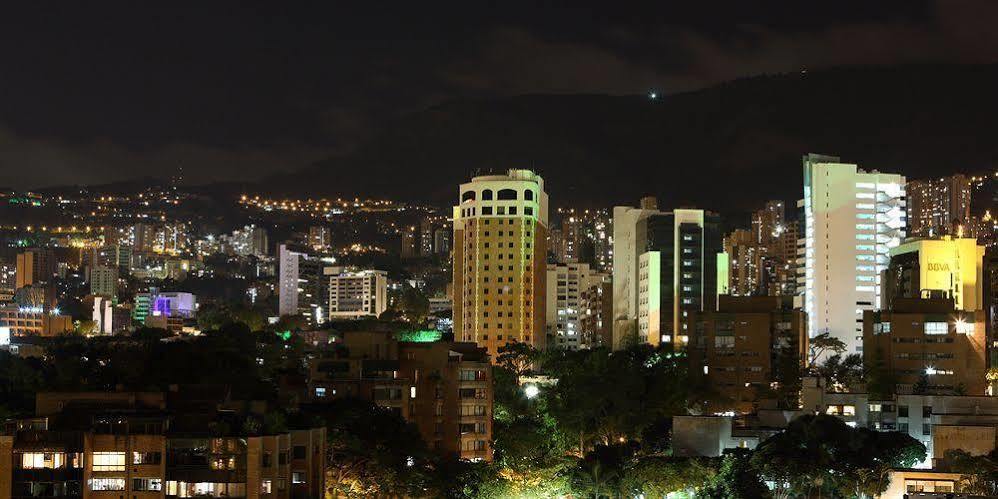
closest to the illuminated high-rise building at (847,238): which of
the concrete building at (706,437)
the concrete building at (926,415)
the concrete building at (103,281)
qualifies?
the concrete building at (926,415)

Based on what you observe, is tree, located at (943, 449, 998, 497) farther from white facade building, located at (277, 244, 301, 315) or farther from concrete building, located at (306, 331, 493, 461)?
white facade building, located at (277, 244, 301, 315)

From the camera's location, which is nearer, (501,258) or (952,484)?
(952,484)

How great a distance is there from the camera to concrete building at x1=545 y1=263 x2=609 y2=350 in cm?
8169

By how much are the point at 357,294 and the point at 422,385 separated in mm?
60254

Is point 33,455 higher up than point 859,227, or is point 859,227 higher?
point 859,227

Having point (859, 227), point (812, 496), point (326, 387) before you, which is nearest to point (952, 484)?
point (812, 496)

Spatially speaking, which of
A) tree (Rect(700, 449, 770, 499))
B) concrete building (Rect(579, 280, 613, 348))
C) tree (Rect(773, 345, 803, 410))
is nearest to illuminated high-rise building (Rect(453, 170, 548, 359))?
concrete building (Rect(579, 280, 613, 348))

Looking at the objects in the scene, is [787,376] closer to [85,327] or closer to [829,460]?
[829,460]

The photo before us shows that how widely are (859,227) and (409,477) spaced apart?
37.2 m

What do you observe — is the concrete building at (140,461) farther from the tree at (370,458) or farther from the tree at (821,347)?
the tree at (821,347)

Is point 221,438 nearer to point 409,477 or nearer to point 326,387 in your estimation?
point 409,477

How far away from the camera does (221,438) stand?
28.3 meters

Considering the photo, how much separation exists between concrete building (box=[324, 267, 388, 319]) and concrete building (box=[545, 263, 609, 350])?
17.4 meters

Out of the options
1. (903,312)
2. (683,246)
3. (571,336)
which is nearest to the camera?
(903,312)
